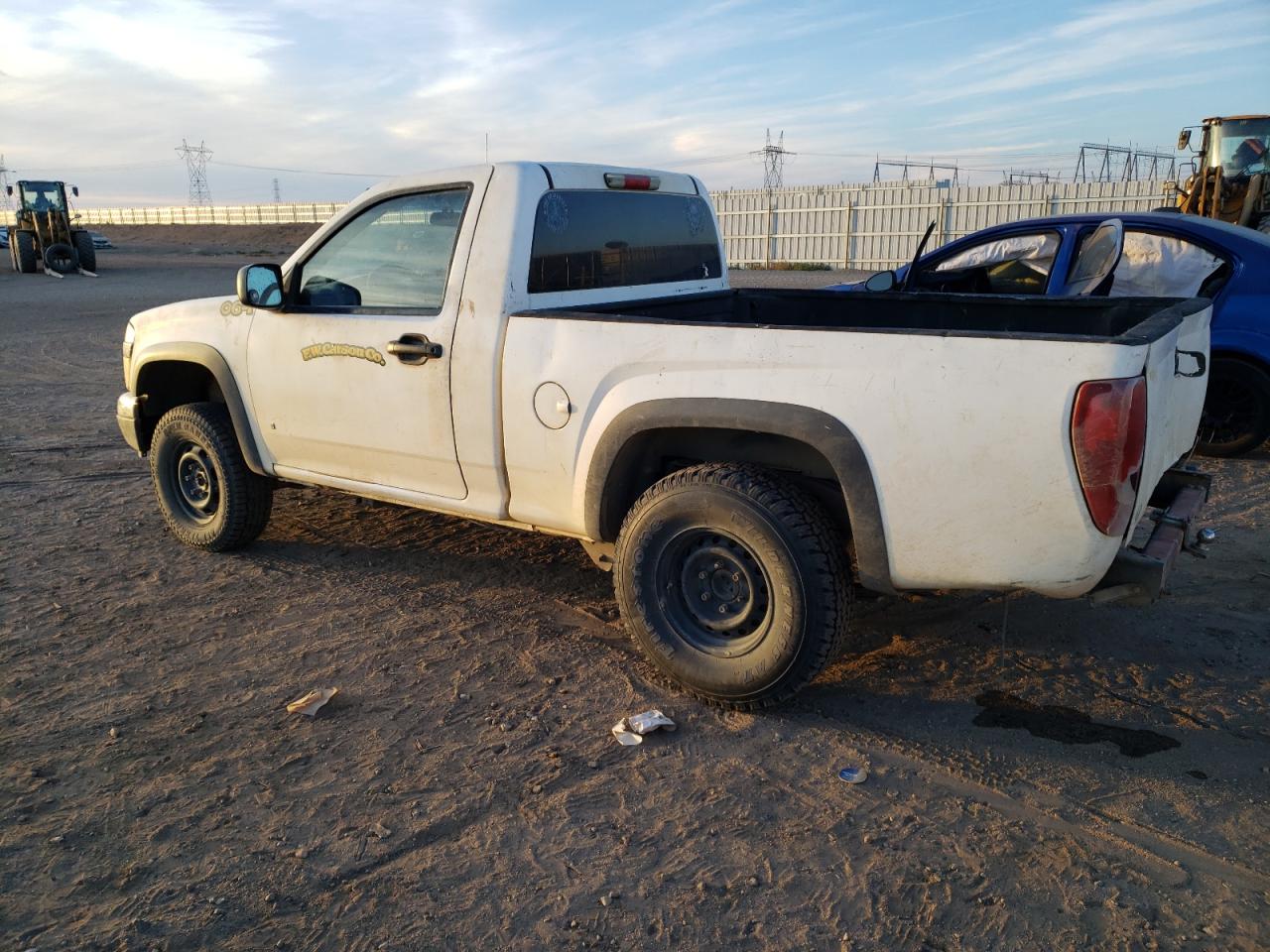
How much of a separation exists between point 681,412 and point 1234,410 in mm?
5223

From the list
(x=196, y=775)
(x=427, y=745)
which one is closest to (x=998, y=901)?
(x=427, y=745)

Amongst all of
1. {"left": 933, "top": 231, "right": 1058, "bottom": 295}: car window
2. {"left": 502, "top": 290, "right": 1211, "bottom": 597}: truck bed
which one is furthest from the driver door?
{"left": 933, "top": 231, "right": 1058, "bottom": 295}: car window

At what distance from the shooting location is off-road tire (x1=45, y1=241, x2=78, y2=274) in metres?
28.2

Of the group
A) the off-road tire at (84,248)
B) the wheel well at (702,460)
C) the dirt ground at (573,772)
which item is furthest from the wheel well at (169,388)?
the off-road tire at (84,248)

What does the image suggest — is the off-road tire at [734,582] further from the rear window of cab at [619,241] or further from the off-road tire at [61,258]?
the off-road tire at [61,258]

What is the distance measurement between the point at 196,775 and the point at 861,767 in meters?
2.13

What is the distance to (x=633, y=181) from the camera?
4484mm

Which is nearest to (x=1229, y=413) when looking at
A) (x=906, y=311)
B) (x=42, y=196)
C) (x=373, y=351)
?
(x=906, y=311)

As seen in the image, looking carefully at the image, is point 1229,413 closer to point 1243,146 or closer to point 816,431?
point 816,431

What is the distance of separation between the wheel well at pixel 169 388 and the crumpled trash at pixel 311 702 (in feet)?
7.27

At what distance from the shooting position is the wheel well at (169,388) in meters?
5.18

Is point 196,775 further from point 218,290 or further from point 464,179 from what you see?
point 218,290

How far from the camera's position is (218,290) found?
23172 mm

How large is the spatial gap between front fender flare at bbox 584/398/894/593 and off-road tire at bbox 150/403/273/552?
250 centimetres
